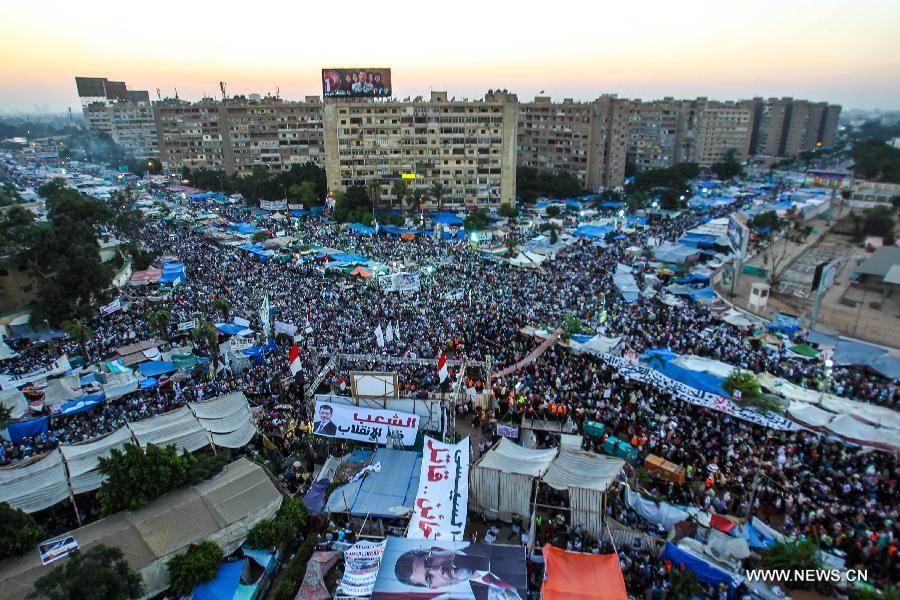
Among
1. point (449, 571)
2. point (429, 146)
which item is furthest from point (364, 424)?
point (429, 146)

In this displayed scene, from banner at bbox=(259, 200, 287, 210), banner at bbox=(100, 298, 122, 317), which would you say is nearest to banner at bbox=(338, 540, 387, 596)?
banner at bbox=(100, 298, 122, 317)

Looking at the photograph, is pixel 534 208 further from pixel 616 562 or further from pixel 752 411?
pixel 616 562

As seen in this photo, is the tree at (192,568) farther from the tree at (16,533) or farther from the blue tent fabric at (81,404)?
the blue tent fabric at (81,404)

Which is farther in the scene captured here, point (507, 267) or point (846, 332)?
point (507, 267)

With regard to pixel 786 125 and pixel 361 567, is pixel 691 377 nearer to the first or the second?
pixel 361 567

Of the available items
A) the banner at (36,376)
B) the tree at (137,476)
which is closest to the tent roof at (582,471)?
the tree at (137,476)

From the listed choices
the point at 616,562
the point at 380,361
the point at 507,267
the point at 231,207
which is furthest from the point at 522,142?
the point at 616,562

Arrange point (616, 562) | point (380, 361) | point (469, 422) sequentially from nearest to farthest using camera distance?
1. point (616, 562)
2. point (469, 422)
3. point (380, 361)

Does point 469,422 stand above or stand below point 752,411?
below

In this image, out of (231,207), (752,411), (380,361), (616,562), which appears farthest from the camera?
(231,207)
